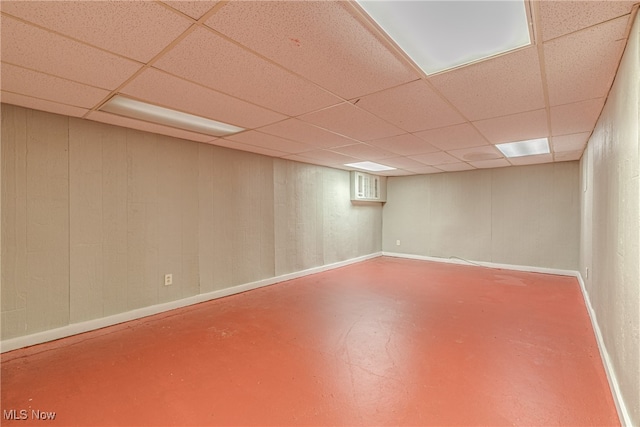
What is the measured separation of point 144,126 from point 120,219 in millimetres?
986

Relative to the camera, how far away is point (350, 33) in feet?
4.55

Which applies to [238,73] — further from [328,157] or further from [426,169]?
[426,169]

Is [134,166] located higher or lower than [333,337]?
higher

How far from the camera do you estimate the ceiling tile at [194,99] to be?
1.88 metres

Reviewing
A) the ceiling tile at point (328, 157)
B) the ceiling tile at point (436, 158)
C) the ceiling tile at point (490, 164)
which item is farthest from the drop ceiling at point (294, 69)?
the ceiling tile at point (490, 164)

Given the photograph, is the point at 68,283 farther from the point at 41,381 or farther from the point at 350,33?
the point at 350,33

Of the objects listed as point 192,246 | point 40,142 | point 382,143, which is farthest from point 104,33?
point 382,143

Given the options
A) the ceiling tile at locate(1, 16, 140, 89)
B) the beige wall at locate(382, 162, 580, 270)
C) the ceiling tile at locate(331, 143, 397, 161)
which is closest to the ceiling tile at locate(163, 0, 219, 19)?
the ceiling tile at locate(1, 16, 140, 89)

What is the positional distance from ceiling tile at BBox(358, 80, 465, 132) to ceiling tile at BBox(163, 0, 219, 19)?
1244 millimetres

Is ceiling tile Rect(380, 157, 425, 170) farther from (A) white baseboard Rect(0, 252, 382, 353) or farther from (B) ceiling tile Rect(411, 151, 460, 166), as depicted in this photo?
(A) white baseboard Rect(0, 252, 382, 353)

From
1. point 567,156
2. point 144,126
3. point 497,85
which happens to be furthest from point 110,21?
point 567,156

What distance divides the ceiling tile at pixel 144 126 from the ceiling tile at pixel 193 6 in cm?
181

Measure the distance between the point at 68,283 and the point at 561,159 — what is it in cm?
686

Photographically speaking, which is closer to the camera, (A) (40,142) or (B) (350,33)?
(B) (350,33)
